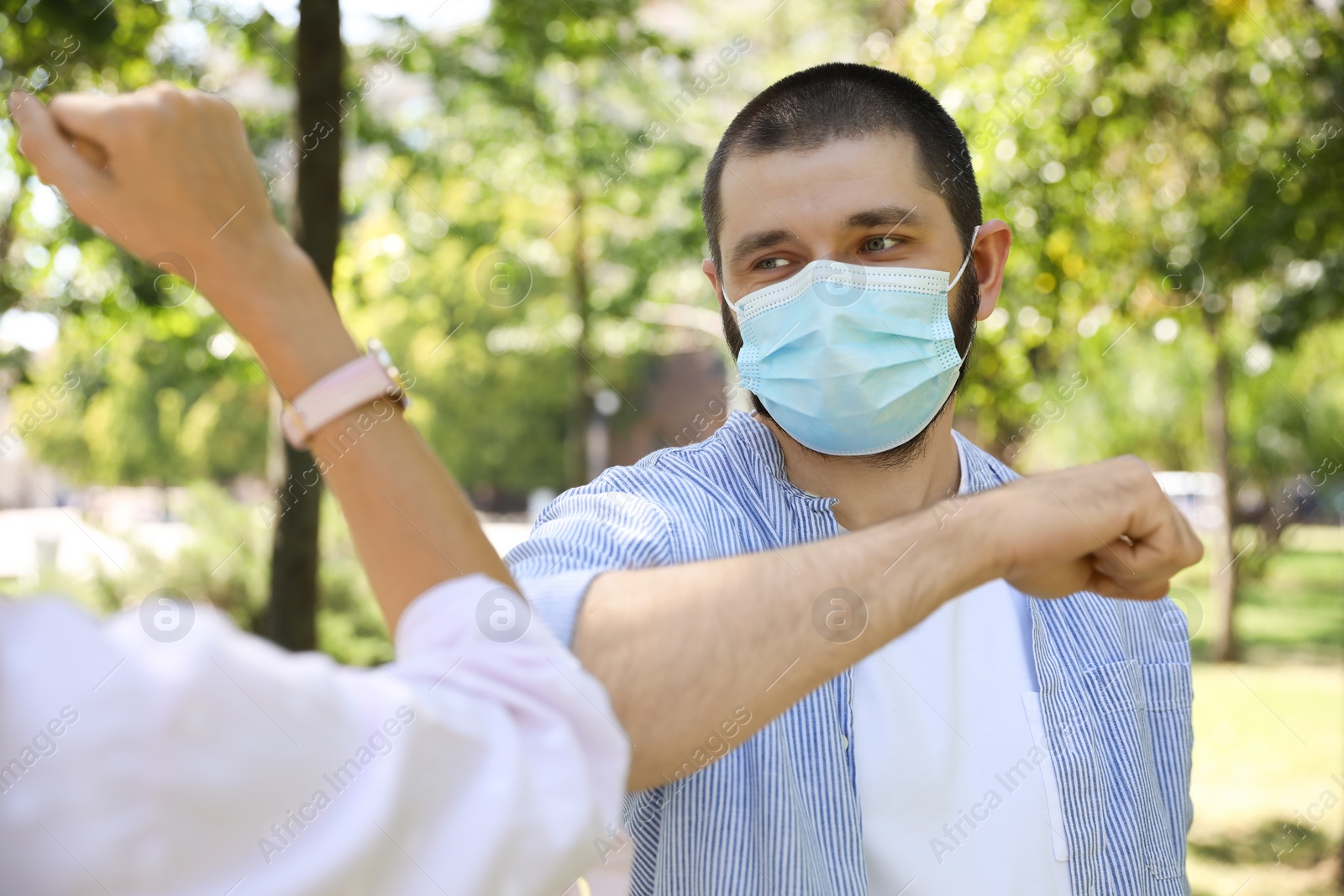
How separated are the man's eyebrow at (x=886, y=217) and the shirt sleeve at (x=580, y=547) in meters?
0.69

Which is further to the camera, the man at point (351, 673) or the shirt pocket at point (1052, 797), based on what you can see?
the shirt pocket at point (1052, 797)

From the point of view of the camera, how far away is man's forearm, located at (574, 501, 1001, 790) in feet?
3.71

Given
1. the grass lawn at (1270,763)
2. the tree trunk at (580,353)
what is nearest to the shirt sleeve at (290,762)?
the grass lawn at (1270,763)

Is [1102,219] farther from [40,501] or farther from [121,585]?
[40,501]

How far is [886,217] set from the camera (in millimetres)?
2143

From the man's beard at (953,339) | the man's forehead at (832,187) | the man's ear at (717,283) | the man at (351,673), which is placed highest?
the man at (351,673)

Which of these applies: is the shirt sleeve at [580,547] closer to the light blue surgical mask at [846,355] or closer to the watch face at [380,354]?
the watch face at [380,354]

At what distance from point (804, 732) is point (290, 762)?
1.17 m

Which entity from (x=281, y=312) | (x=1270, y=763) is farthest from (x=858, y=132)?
(x=1270, y=763)

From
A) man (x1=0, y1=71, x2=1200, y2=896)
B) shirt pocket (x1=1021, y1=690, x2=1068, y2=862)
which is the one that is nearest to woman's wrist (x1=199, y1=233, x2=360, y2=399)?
man (x1=0, y1=71, x2=1200, y2=896)

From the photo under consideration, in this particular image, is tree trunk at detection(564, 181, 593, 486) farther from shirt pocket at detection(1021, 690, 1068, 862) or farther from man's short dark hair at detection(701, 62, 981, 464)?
shirt pocket at detection(1021, 690, 1068, 862)

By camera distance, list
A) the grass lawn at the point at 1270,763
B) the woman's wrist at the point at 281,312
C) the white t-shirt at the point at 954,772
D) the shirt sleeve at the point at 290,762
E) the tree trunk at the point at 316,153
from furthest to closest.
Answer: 1. the grass lawn at the point at 1270,763
2. the tree trunk at the point at 316,153
3. the white t-shirt at the point at 954,772
4. the woman's wrist at the point at 281,312
5. the shirt sleeve at the point at 290,762

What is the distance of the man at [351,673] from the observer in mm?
775

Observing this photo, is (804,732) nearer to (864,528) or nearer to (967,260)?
(864,528)
